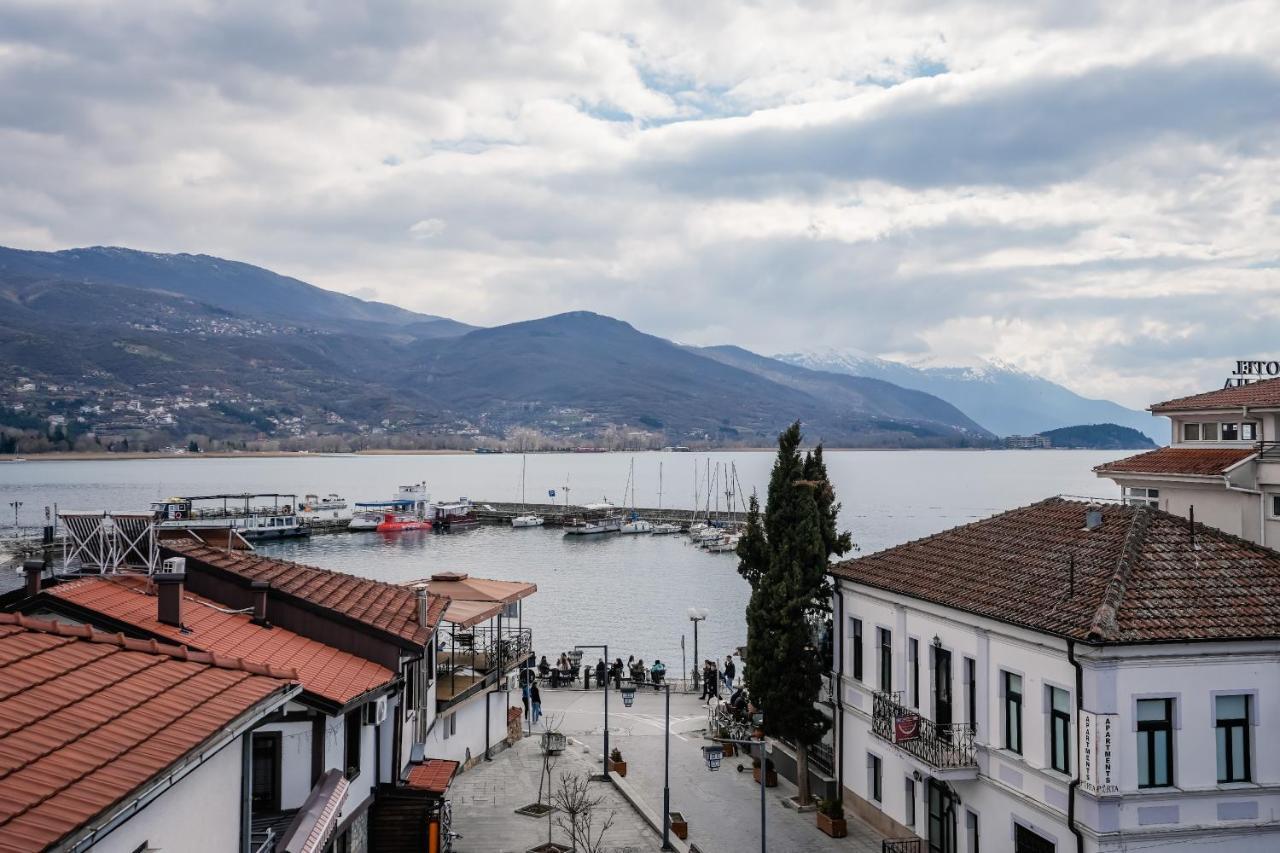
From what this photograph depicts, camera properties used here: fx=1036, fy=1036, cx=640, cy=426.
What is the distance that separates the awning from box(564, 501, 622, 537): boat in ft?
416

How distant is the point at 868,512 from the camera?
17475 cm

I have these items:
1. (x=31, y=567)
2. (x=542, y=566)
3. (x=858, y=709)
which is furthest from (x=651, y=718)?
(x=542, y=566)

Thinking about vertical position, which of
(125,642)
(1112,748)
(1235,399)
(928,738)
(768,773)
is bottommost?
(768,773)

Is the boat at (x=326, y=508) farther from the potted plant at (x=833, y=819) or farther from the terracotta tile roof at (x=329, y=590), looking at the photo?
the potted plant at (x=833, y=819)

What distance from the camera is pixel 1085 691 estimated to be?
17172 millimetres

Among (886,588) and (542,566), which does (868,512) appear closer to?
(542,566)

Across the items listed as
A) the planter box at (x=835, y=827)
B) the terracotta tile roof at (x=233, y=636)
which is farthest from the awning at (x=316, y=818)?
the planter box at (x=835, y=827)

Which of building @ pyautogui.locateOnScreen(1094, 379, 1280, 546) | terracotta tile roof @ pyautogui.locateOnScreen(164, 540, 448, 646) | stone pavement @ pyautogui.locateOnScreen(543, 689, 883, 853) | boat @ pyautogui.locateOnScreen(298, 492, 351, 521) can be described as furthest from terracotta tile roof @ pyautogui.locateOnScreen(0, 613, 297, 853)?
boat @ pyautogui.locateOnScreen(298, 492, 351, 521)

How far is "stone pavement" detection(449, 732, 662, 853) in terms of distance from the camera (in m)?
22.9

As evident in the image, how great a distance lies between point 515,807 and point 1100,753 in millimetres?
14401

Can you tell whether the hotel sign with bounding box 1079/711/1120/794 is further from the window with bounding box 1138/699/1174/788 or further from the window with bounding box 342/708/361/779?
the window with bounding box 342/708/361/779

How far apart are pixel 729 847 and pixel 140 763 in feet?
60.9

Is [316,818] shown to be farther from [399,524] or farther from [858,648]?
[399,524]

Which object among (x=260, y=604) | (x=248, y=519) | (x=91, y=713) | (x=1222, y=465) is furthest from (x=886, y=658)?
(x=248, y=519)
